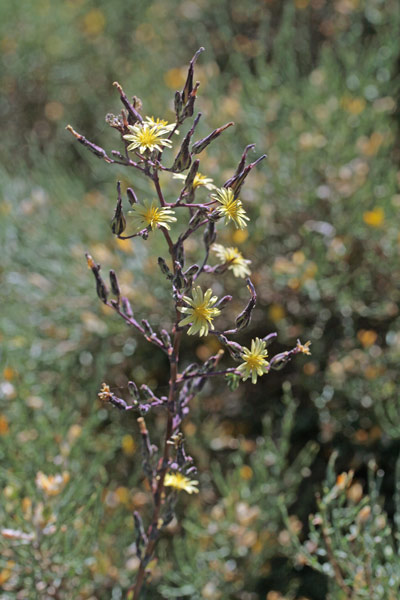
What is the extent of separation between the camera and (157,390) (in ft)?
9.05

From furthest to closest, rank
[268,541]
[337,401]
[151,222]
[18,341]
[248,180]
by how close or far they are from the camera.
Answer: [248,180] < [18,341] < [337,401] < [268,541] < [151,222]

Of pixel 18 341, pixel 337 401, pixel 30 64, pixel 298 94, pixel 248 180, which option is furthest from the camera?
pixel 30 64

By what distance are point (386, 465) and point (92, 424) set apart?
1115 millimetres

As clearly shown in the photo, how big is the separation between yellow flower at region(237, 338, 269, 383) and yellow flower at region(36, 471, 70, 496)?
0.98 m

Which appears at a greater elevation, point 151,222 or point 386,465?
point 151,222

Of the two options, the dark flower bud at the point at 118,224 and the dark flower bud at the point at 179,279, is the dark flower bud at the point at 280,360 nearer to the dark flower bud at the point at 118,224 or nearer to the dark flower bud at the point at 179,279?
the dark flower bud at the point at 179,279

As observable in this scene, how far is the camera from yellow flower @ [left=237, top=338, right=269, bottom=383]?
1.20m

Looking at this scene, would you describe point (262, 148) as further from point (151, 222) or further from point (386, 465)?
point (151, 222)

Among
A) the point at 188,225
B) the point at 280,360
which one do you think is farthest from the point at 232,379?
the point at 188,225

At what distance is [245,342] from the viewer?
9.07 feet

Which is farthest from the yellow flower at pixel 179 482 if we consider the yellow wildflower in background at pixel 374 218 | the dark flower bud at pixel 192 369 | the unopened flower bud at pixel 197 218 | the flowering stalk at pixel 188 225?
the yellow wildflower in background at pixel 374 218

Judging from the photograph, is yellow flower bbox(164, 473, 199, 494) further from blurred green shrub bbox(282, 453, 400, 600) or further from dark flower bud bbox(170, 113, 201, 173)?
dark flower bud bbox(170, 113, 201, 173)

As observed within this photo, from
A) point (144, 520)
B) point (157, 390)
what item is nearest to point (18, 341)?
point (157, 390)

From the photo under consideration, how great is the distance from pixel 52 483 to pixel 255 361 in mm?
1011
